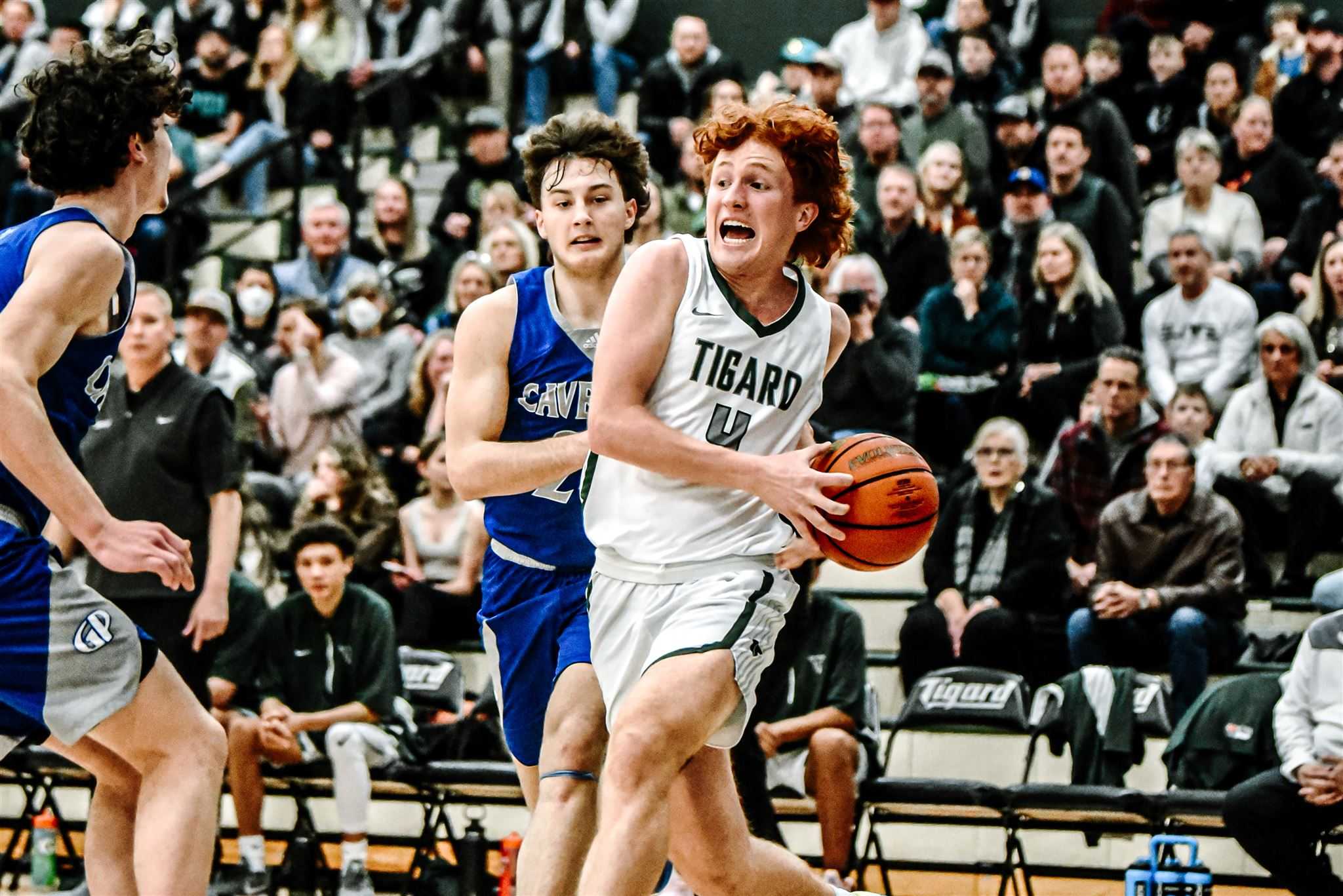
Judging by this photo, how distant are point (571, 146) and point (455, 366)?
2.07 feet

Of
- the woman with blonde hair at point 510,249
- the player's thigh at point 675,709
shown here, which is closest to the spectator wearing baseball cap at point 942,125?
the woman with blonde hair at point 510,249

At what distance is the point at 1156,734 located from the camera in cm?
723

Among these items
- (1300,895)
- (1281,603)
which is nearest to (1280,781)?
(1300,895)

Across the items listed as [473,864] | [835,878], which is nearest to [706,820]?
[835,878]

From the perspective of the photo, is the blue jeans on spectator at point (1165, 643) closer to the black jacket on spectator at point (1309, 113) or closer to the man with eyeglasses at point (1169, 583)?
the man with eyeglasses at point (1169, 583)

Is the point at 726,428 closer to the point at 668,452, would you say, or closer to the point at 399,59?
the point at 668,452

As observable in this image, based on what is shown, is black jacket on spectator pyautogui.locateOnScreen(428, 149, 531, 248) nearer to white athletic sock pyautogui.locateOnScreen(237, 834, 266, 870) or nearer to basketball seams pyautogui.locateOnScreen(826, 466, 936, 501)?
white athletic sock pyautogui.locateOnScreen(237, 834, 266, 870)

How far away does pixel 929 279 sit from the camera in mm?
10406

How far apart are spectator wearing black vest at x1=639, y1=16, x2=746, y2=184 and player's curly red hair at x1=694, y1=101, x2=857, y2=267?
28.6 feet

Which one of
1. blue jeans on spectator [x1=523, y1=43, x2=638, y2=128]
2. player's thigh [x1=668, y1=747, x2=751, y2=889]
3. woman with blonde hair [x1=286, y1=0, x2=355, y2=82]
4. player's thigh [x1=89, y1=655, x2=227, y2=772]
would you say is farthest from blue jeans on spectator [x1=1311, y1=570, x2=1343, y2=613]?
woman with blonde hair [x1=286, y1=0, x2=355, y2=82]

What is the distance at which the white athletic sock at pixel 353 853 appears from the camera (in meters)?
7.16

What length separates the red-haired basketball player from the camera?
374 centimetres

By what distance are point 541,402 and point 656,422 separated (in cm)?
77

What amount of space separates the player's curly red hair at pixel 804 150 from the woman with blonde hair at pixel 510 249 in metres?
6.27
